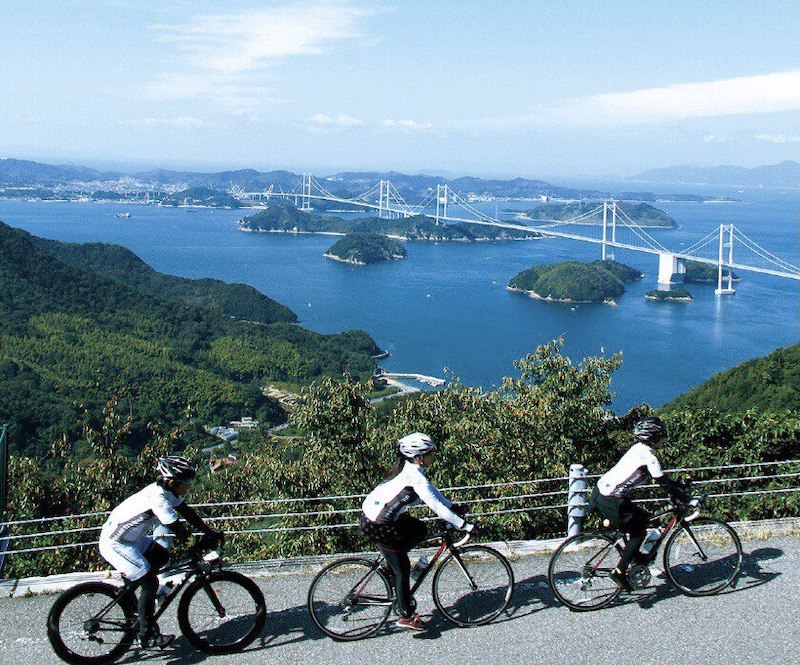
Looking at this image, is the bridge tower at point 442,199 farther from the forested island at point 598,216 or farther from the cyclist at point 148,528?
the cyclist at point 148,528

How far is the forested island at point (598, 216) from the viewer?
7394 centimetres

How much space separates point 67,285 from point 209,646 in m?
37.1

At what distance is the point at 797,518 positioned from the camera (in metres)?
3.12

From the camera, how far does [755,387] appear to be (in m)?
11.8

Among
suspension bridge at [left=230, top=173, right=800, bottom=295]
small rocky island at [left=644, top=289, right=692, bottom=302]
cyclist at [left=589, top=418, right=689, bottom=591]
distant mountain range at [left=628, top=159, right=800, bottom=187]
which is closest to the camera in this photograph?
cyclist at [left=589, top=418, right=689, bottom=591]

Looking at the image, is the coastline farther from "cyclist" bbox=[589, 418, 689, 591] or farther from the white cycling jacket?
the white cycling jacket

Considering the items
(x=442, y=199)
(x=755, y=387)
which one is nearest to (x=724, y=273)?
(x=442, y=199)

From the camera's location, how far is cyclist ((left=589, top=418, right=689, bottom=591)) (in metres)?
2.32

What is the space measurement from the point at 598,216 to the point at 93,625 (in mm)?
74969

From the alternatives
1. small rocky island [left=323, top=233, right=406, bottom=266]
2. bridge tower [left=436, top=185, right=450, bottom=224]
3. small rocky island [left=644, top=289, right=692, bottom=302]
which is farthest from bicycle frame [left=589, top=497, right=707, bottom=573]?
bridge tower [left=436, top=185, right=450, bottom=224]

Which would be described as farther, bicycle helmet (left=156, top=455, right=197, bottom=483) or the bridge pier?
the bridge pier

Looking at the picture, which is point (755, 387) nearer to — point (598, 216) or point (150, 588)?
point (150, 588)

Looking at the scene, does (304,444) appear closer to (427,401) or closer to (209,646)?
(427,401)

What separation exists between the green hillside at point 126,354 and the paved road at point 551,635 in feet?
61.3
